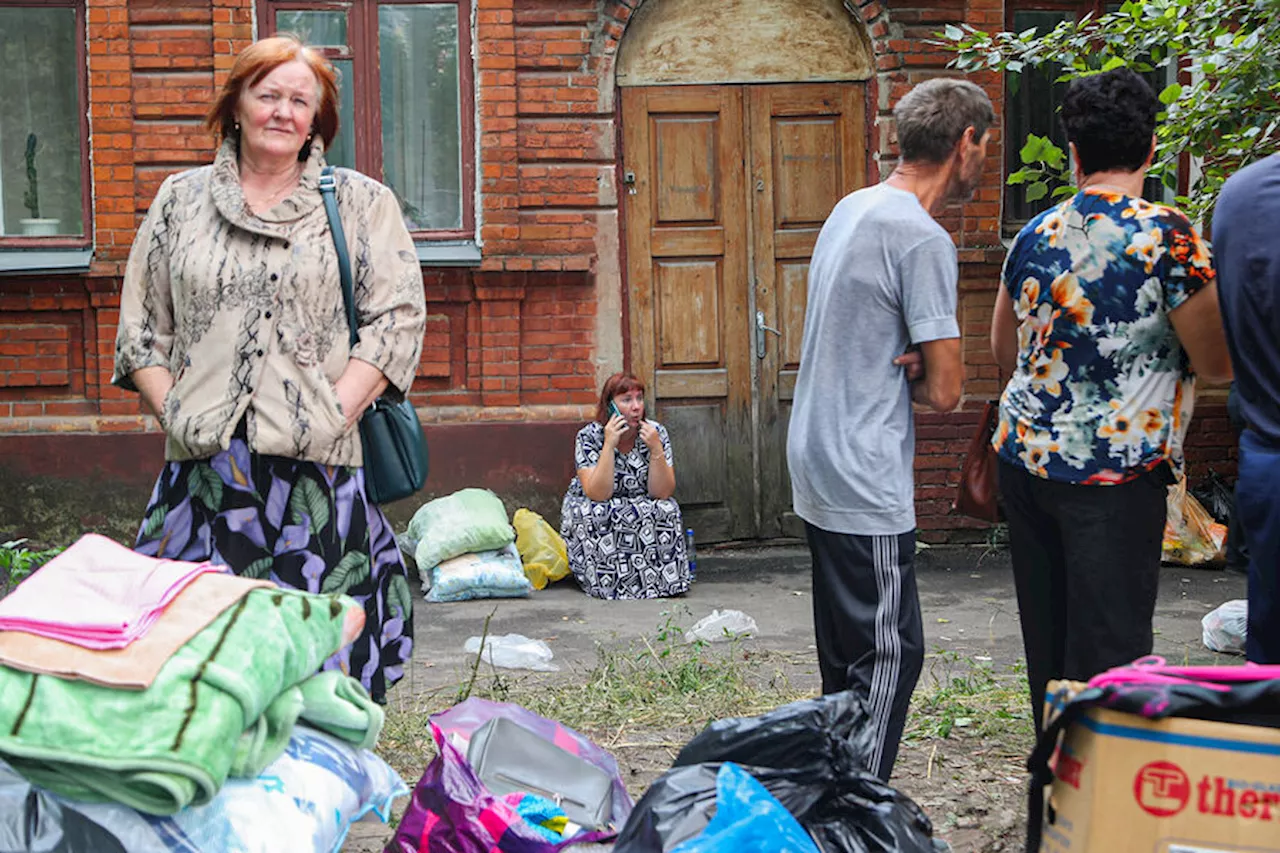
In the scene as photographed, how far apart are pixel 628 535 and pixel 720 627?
1.39 meters

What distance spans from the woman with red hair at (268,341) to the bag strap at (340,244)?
0.02 m

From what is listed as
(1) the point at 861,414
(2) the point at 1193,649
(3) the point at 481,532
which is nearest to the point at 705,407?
(3) the point at 481,532

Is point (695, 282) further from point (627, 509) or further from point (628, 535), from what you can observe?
point (628, 535)

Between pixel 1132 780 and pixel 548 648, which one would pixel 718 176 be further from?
pixel 1132 780

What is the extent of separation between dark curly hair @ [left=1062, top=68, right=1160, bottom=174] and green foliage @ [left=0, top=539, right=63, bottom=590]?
5.23 metres

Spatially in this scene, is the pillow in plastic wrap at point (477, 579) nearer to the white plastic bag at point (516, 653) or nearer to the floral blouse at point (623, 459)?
the floral blouse at point (623, 459)

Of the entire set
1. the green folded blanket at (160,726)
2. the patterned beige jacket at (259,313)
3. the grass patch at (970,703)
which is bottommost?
the grass patch at (970,703)

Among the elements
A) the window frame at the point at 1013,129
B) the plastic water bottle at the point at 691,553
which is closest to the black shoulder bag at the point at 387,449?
the plastic water bottle at the point at 691,553

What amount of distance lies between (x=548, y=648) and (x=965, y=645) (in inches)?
72.7

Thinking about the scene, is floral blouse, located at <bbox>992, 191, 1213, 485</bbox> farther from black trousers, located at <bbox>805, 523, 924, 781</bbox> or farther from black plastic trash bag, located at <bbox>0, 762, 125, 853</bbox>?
black plastic trash bag, located at <bbox>0, 762, 125, 853</bbox>

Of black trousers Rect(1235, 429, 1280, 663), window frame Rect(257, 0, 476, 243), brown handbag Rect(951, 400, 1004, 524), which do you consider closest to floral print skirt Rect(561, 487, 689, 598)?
window frame Rect(257, 0, 476, 243)

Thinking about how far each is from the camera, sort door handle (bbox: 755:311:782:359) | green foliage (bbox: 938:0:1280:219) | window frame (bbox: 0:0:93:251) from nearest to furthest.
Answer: green foliage (bbox: 938:0:1280:219) < window frame (bbox: 0:0:93:251) < door handle (bbox: 755:311:782:359)

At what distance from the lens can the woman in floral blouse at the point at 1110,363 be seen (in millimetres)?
3363

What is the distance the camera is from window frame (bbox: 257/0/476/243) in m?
8.74
